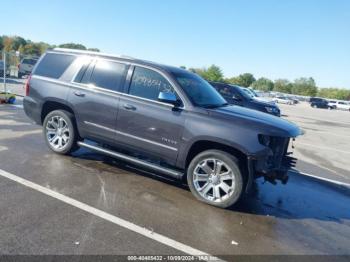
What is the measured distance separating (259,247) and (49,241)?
2330 mm

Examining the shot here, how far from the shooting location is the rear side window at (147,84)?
5410 millimetres

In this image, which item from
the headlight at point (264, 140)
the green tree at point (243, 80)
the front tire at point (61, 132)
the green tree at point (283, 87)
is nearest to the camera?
the headlight at point (264, 140)

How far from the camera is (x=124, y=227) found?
3941 mm

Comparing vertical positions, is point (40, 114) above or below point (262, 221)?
above

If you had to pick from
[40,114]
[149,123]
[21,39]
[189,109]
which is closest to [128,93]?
[149,123]

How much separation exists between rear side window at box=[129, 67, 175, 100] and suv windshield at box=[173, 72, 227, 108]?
247 mm

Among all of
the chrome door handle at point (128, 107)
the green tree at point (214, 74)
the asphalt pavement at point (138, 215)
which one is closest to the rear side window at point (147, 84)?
the chrome door handle at point (128, 107)

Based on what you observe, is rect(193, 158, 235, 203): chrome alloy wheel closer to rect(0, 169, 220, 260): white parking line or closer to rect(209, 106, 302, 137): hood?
rect(209, 106, 302, 137): hood

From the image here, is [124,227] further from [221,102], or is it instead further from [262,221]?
[221,102]

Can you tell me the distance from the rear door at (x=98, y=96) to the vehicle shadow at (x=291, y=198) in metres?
0.77

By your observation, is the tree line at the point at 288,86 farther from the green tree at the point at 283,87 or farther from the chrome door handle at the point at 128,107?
the chrome door handle at the point at 128,107

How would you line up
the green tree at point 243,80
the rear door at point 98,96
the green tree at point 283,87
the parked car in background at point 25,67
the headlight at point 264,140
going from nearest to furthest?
the headlight at point 264,140 < the rear door at point 98,96 < the parked car in background at point 25,67 < the green tree at point 243,80 < the green tree at point 283,87

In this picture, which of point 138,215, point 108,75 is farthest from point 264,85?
point 138,215

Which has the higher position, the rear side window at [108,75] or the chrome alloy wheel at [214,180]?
the rear side window at [108,75]
